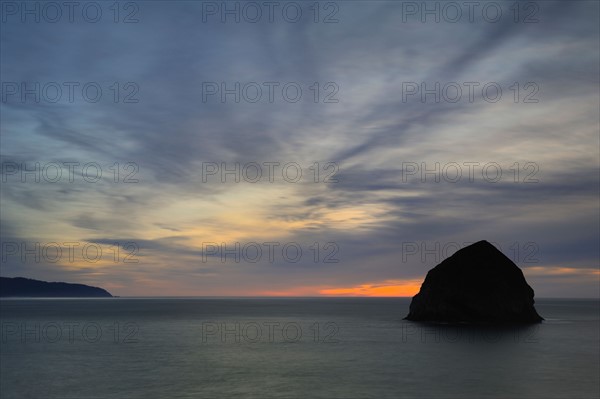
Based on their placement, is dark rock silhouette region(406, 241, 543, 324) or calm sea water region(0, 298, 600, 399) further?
dark rock silhouette region(406, 241, 543, 324)

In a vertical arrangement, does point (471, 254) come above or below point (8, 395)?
above

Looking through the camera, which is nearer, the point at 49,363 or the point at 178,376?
the point at 178,376

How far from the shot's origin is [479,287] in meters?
94.5

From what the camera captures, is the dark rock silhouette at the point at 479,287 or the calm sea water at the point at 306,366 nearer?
the calm sea water at the point at 306,366

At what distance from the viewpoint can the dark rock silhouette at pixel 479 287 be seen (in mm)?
94375

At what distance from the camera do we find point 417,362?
57.0 meters

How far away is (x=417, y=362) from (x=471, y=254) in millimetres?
Result: 43807

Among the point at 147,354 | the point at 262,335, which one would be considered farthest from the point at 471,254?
the point at 147,354

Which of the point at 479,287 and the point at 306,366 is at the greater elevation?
the point at 479,287

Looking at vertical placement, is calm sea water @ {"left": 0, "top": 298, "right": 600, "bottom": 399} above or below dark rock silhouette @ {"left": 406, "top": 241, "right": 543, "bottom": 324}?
below

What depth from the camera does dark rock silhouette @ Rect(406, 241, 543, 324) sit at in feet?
310

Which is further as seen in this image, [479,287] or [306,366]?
[479,287]

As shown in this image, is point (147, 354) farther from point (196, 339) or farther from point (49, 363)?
point (196, 339)

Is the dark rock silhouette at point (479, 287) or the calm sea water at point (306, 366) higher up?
the dark rock silhouette at point (479, 287)
